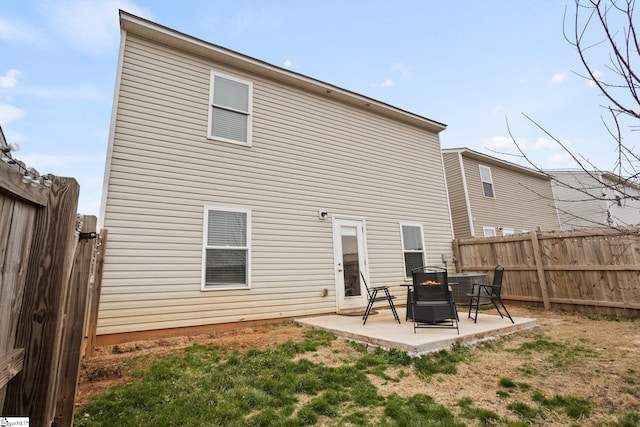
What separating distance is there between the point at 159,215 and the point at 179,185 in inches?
26.9

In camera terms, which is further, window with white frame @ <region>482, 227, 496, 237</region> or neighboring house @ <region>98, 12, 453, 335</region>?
window with white frame @ <region>482, 227, 496, 237</region>

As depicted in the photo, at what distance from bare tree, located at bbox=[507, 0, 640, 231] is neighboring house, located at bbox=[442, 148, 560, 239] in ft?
35.5

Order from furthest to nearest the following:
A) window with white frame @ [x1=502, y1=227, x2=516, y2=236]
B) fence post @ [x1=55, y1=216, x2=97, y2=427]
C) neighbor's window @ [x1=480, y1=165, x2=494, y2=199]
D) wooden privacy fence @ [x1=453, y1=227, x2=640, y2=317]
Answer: neighbor's window @ [x1=480, y1=165, x2=494, y2=199], window with white frame @ [x1=502, y1=227, x2=516, y2=236], wooden privacy fence @ [x1=453, y1=227, x2=640, y2=317], fence post @ [x1=55, y1=216, x2=97, y2=427]

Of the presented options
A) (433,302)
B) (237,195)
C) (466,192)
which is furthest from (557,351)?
(466,192)

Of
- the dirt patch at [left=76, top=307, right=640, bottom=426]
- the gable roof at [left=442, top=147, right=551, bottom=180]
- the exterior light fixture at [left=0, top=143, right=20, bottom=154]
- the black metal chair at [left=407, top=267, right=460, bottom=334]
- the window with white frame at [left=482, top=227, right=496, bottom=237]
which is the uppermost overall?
the gable roof at [left=442, top=147, right=551, bottom=180]

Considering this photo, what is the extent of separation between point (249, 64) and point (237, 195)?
3.07 m

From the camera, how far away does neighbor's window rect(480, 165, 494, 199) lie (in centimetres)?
1293

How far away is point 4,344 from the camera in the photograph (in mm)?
1190

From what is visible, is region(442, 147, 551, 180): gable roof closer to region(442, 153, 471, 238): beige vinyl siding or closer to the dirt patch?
region(442, 153, 471, 238): beige vinyl siding

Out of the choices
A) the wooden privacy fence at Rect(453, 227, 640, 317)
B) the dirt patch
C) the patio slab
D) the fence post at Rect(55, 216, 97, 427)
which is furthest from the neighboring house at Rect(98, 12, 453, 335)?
the fence post at Rect(55, 216, 97, 427)

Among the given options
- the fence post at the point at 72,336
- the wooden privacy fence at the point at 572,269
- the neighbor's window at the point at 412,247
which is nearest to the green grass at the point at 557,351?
the wooden privacy fence at the point at 572,269

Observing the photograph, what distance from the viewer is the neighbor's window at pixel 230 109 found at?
6.43 metres

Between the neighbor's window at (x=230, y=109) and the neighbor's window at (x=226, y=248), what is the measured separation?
5.55 ft

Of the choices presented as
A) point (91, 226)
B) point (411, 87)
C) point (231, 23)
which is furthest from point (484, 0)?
point (231, 23)
